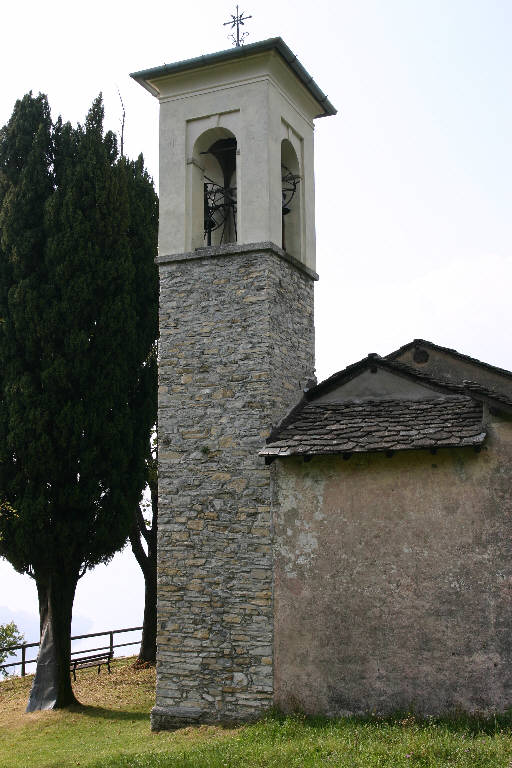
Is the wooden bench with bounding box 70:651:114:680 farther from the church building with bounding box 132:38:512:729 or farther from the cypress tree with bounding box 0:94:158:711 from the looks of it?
the church building with bounding box 132:38:512:729

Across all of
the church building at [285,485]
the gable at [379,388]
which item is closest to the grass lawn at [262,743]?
the church building at [285,485]

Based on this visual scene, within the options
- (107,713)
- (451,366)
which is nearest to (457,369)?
(451,366)

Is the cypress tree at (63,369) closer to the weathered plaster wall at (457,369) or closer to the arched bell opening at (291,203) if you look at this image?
the arched bell opening at (291,203)

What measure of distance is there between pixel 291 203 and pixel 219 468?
15.1 ft

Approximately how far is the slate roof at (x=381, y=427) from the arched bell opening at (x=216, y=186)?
136 inches

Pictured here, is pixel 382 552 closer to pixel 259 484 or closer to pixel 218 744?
pixel 259 484

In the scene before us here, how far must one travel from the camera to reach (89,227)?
13336 mm

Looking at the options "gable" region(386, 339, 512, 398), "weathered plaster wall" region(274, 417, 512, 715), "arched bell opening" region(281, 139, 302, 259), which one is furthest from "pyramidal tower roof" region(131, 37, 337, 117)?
"weathered plaster wall" region(274, 417, 512, 715)

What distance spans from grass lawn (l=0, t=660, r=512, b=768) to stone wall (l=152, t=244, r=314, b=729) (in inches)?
26.6

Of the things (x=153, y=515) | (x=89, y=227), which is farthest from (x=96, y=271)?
(x=153, y=515)

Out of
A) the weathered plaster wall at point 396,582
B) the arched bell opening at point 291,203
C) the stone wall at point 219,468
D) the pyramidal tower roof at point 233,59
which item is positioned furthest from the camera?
the arched bell opening at point 291,203

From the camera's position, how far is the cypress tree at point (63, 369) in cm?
1241

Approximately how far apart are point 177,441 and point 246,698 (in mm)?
3383

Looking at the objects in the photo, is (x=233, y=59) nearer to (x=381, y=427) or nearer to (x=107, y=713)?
(x=381, y=427)
